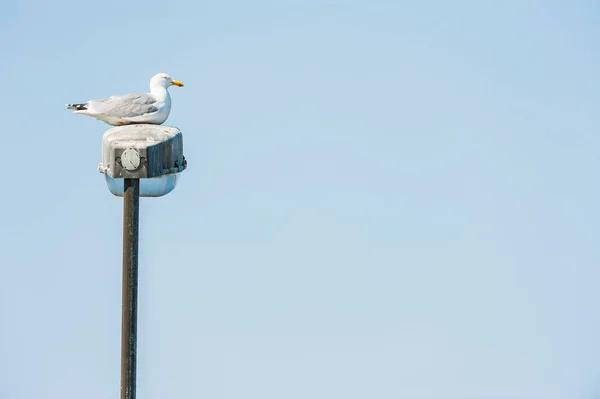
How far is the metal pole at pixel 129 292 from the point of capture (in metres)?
3.07

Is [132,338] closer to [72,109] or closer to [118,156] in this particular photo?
[118,156]

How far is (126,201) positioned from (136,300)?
379 millimetres

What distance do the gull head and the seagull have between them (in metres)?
0.13

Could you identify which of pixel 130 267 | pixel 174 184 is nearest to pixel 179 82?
pixel 174 184

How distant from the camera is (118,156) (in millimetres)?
3203

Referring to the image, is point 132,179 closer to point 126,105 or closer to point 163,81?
point 126,105

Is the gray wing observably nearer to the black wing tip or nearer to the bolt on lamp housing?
the black wing tip

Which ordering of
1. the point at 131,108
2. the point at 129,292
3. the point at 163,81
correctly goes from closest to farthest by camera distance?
the point at 129,292, the point at 131,108, the point at 163,81

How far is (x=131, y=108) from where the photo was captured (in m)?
5.02

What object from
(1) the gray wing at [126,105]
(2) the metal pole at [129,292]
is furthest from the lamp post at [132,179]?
(1) the gray wing at [126,105]

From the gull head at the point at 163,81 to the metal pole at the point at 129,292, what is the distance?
282cm

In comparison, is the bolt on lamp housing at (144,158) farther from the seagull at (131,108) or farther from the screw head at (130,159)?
the seagull at (131,108)

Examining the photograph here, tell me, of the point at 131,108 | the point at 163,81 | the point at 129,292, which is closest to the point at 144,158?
the point at 129,292

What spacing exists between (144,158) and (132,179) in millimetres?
92
